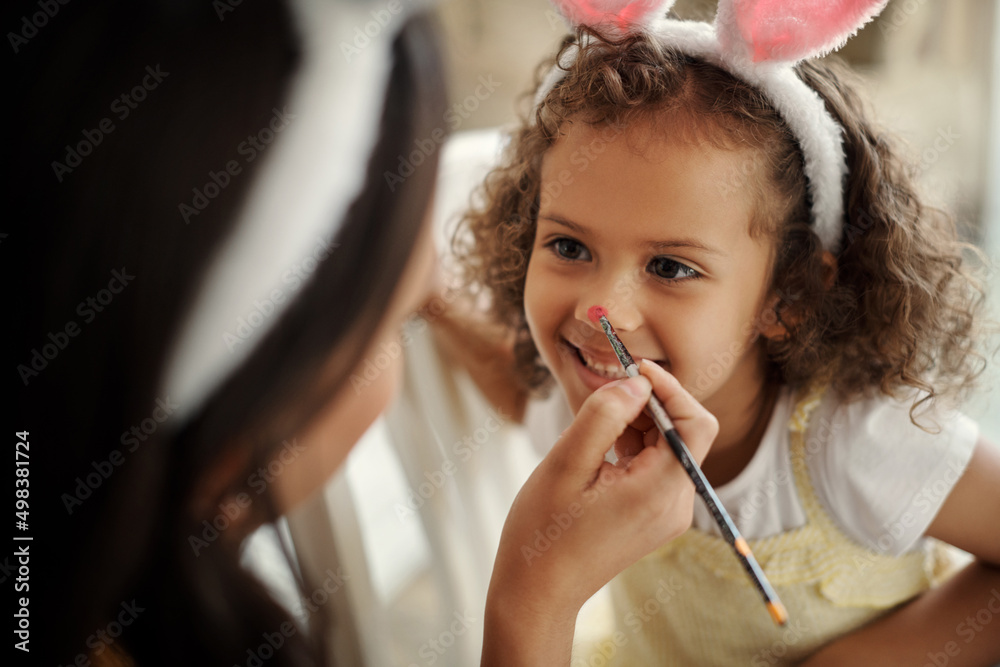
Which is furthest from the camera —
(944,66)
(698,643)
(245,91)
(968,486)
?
(944,66)

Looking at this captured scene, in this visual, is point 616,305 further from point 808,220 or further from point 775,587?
point 775,587

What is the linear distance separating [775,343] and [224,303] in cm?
68

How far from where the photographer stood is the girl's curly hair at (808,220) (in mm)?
737

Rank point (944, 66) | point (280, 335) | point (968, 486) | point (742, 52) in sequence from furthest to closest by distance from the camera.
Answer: point (944, 66)
point (968, 486)
point (742, 52)
point (280, 335)

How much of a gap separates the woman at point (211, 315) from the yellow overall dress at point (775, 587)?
14.0 inches

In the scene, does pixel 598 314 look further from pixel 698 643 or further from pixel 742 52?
pixel 698 643

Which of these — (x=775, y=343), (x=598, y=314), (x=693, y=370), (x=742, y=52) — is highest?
(x=742, y=52)

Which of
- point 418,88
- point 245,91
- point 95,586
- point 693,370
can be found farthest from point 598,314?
point 95,586

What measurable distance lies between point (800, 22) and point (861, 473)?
524 millimetres

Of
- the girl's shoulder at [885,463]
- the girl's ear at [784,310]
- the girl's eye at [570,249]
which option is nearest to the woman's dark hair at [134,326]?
the girl's eye at [570,249]

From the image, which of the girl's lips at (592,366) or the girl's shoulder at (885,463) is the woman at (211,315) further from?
the girl's shoulder at (885,463)

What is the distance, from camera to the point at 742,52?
70 centimetres

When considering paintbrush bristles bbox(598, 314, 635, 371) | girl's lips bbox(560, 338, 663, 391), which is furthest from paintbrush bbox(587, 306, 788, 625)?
girl's lips bbox(560, 338, 663, 391)

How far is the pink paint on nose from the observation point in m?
0.71
